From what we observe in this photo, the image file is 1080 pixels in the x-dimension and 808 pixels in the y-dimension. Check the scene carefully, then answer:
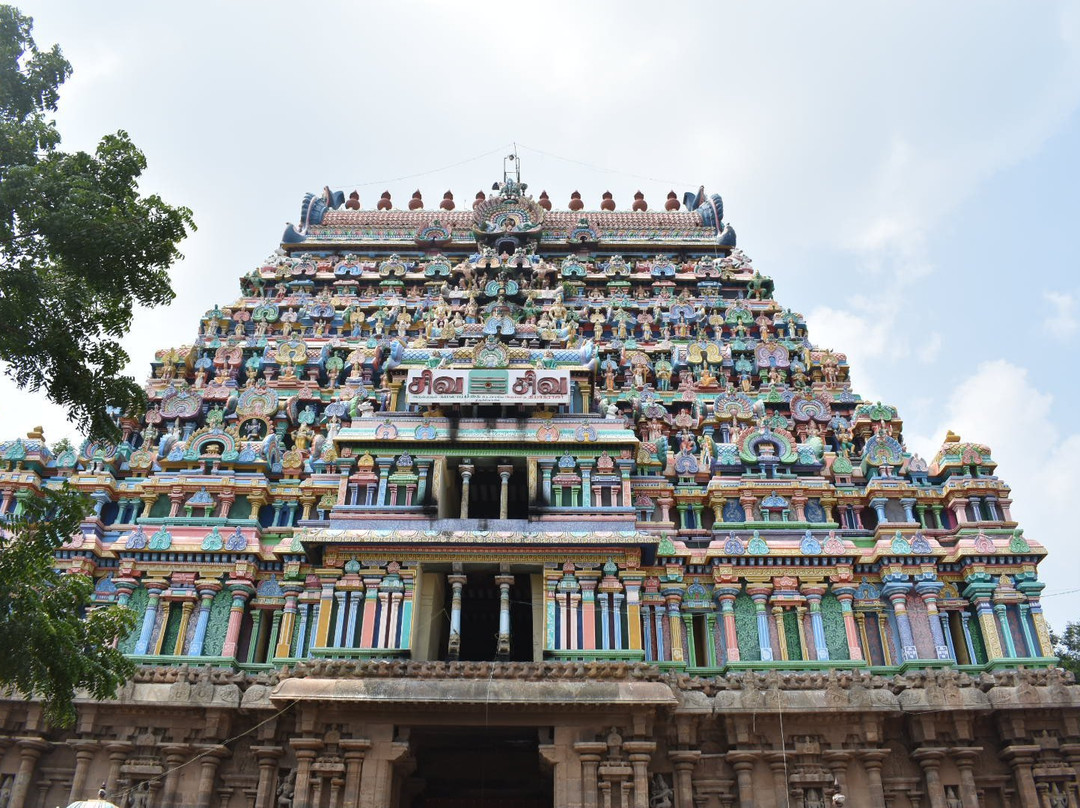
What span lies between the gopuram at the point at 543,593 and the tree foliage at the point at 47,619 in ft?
19.0

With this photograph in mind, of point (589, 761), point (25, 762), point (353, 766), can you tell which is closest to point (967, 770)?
point (589, 761)

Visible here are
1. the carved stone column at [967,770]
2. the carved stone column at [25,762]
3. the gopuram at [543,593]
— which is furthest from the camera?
the carved stone column at [25,762]

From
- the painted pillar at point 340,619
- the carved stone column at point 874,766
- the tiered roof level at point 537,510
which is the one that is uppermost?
the tiered roof level at point 537,510

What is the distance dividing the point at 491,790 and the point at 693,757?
5.32 meters

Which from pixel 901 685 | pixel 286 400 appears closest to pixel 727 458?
pixel 901 685

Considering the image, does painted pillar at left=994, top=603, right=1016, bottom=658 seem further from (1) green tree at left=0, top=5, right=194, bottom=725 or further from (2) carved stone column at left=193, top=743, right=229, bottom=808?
(1) green tree at left=0, top=5, right=194, bottom=725

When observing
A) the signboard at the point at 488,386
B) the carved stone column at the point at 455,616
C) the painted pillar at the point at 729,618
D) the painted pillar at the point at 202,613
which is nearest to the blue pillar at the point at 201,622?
the painted pillar at the point at 202,613

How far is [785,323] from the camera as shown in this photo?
106ft

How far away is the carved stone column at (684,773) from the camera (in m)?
19.6

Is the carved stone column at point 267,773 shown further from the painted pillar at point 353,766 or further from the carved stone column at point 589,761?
the carved stone column at point 589,761

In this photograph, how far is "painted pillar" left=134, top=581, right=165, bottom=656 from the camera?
871 inches

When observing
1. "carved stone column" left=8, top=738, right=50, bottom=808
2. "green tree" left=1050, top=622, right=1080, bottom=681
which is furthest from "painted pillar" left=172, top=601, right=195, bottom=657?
"green tree" left=1050, top=622, right=1080, bottom=681

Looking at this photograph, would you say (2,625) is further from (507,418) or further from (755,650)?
(755,650)

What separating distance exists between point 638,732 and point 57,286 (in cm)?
1334
